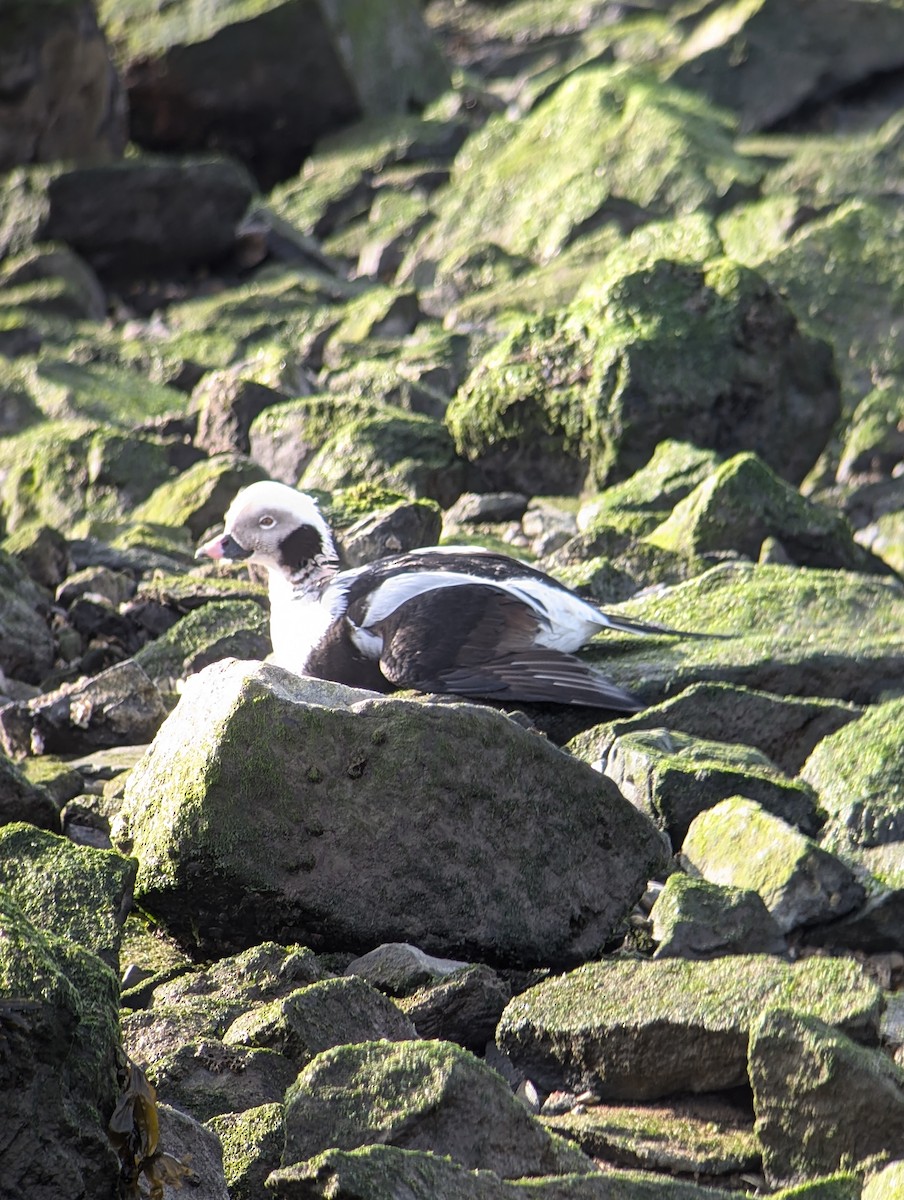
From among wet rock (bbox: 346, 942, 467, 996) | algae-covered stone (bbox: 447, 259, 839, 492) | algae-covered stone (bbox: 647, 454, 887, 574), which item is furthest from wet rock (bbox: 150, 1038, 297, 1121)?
algae-covered stone (bbox: 447, 259, 839, 492)

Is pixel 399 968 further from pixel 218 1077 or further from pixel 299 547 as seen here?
pixel 299 547

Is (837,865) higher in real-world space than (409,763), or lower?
lower

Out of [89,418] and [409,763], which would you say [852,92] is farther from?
→ [409,763]

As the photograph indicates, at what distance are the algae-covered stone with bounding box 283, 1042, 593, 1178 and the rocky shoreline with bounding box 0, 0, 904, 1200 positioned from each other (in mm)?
11

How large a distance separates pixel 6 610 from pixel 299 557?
1706 mm

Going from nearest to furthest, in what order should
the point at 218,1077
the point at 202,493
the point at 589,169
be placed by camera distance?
the point at 218,1077 → the point at 202,493 → the point at 589,169

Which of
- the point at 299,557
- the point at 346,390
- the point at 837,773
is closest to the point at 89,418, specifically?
the point at 346,390

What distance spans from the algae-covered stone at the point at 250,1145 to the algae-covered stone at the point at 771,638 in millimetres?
3149

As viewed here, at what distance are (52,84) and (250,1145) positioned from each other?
1564cm

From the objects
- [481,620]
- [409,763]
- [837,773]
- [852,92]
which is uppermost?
[409,763]

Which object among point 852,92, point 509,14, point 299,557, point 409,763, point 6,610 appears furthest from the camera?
point 509,14

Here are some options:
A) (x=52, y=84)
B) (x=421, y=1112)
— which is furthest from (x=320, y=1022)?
(x=52, y=84)

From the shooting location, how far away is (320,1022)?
4.11 meters

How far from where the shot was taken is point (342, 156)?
19.5 metres
